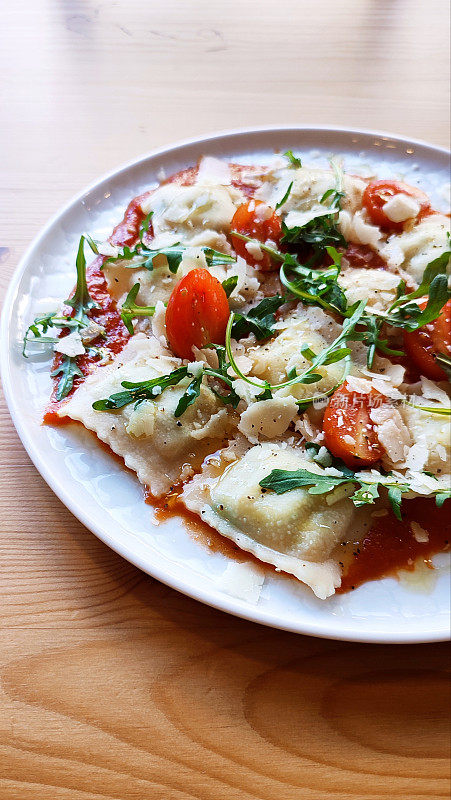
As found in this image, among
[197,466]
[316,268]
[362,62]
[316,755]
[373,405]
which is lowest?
[316,755]

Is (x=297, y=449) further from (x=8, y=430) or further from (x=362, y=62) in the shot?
(x=362, y=62)

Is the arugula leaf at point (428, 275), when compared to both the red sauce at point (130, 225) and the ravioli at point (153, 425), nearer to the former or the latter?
the ravioli at point (153, 425)

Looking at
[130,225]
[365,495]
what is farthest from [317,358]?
[130,225]

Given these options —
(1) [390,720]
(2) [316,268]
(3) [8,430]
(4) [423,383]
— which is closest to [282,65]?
(2) [316,268]

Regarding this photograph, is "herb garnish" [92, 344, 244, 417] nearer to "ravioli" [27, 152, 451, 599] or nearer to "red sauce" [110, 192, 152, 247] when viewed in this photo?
"ravioli" [27, 152, 451, 599]

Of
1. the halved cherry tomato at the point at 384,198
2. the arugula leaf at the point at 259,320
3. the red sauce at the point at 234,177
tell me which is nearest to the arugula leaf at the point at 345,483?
the arugula leaf at the point at 259,320

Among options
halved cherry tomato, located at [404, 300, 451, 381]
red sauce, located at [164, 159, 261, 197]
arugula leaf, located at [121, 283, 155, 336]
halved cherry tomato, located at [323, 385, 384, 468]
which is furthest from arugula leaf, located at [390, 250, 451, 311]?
red sauce, located at [164, 159, 261, 197]
